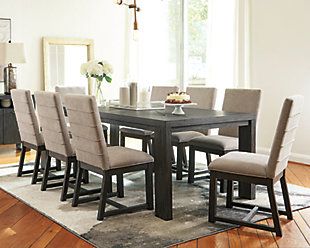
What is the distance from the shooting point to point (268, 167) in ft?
10.7

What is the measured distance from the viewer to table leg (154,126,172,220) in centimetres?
352

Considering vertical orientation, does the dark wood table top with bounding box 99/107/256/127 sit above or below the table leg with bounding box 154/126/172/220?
above

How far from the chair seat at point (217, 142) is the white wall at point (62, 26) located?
12.0ft

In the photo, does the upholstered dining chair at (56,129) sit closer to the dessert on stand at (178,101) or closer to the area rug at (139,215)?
the area rug at (139,215)

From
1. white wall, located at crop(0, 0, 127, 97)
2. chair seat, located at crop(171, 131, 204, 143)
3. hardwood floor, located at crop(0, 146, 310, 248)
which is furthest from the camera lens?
Answer: white wall, located at crop(0, 0, 127, 97)

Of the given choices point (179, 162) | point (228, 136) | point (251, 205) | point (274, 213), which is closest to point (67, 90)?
point (179, 162)

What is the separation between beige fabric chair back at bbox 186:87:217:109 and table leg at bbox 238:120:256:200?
3.66 feet

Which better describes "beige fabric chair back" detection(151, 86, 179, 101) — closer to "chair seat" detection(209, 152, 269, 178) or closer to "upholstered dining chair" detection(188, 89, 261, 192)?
"upholstered dining chair" detection(188, 89, 261, 192)

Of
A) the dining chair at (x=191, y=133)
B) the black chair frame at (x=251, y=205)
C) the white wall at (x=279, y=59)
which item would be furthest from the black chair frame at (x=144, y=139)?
the white wall at (x=279, y=59)

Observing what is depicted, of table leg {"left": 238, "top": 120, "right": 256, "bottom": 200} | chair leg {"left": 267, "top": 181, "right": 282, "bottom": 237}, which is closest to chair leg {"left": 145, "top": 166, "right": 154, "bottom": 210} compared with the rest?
table leg {"left": 238, "top": 120, "right": 256, "bottom": 200}

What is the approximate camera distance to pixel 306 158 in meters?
5.67

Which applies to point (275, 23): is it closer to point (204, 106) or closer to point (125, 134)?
point (204, 106)

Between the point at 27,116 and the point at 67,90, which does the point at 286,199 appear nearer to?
the point at 27,116

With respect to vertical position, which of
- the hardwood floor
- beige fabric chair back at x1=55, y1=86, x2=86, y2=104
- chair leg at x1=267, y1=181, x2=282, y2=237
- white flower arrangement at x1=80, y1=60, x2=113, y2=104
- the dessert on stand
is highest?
white flower arrangement at x1=80, y1=60, x2=113, y2=104
